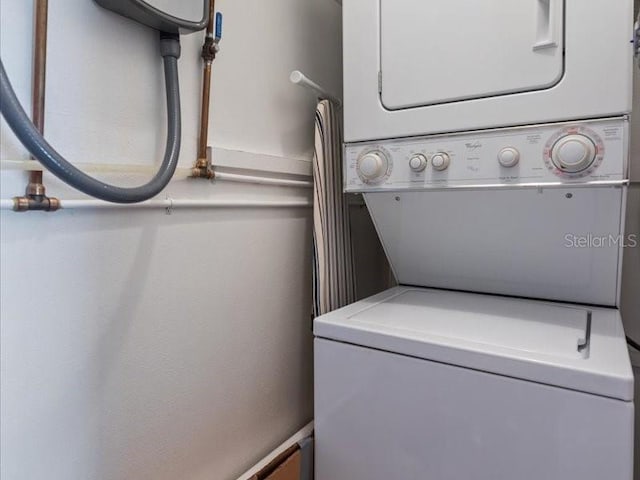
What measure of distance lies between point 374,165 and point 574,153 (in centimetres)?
61

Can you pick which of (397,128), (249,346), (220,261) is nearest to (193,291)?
(220,261)

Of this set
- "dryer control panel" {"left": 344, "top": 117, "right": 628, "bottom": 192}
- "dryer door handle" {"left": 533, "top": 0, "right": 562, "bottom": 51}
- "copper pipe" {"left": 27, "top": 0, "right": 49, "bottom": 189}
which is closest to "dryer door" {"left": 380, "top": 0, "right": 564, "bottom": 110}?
"dryer door handle" {"left": 533, "top": 0, "right": 562, "bottom": 51}

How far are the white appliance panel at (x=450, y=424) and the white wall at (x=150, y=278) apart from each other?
0.38 meters

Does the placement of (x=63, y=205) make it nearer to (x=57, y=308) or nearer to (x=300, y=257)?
(x=57, y=308)

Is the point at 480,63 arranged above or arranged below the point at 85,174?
above

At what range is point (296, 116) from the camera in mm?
1813

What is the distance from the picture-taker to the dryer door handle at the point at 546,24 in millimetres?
1193

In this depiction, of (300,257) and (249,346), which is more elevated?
(300,257)

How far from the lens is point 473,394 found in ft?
3.60

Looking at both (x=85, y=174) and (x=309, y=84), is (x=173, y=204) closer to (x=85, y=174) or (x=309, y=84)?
(x=85, y=174)

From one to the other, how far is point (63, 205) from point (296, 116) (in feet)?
3.51

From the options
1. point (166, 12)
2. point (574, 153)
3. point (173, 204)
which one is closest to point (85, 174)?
point (173, 204)

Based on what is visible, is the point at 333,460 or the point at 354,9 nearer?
the point at 333,460

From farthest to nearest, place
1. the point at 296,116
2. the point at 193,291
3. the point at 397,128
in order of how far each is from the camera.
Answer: the point at 296,116, the point at 397,128, the point at 193,291
